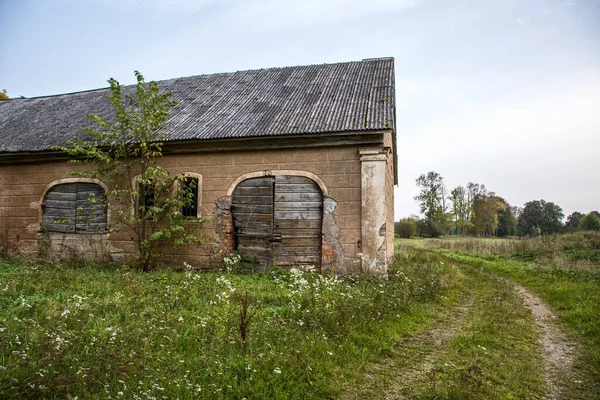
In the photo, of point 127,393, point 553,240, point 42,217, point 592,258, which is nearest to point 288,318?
point 127,393

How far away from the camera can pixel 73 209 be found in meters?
10.7

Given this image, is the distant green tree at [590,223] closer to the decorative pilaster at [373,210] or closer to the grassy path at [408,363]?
the decorative pilaster at [373,210]

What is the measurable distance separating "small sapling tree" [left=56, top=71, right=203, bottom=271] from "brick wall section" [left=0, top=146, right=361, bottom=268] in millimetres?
388

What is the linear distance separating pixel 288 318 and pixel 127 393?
255 centimetres

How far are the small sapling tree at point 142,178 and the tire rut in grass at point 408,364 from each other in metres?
5.95

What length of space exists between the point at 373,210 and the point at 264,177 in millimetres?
2832

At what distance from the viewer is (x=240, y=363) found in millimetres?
3467

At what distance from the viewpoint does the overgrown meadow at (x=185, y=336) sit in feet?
9.86

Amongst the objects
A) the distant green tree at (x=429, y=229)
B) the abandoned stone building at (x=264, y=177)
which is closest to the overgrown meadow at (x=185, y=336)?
the abandoned stone building at (x=264, y=177)

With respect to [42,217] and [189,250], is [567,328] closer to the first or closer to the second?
[189,250]

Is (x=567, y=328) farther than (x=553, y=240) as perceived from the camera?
No

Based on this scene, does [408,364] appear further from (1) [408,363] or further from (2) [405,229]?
(2) [405,229]

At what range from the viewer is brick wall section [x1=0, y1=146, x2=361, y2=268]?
8.90m

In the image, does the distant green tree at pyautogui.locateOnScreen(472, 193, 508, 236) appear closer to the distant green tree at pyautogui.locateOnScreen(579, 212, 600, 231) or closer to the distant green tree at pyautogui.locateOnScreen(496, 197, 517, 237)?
the distant green tree at pyautogui.locateOnScreen(496, 197, 517, 237)
